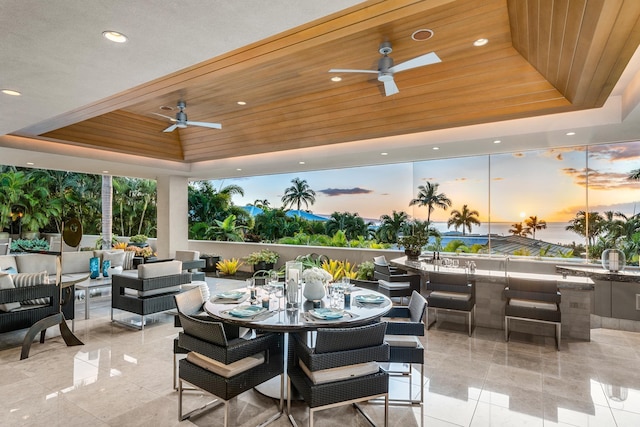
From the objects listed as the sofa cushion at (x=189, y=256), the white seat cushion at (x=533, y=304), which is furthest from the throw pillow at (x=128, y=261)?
the white seat cushion at (x=533, y=304)

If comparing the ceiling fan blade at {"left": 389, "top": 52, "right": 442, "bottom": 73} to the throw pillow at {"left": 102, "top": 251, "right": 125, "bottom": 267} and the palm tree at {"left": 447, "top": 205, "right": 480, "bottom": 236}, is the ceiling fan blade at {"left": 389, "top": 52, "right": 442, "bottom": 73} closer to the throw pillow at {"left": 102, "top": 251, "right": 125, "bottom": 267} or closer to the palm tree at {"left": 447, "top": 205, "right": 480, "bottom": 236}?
the palm tree at {"left": 447, "top": 205, "right": 480, "bottom": 236}

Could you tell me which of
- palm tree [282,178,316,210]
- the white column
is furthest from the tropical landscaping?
the white column

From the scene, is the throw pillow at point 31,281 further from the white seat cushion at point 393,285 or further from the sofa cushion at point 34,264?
the white seat cushion at point 393,285

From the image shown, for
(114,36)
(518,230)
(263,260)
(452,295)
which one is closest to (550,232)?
(518,230)

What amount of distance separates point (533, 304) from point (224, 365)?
13.2 feet

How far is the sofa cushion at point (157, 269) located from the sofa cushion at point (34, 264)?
287 centimetres

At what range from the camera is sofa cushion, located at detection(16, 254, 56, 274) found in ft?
21.3

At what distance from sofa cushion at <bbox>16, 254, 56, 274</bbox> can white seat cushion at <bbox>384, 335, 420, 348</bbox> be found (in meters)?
6.76

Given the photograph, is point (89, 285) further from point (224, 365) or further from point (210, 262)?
point (210, 262)

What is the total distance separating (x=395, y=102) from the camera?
5.57m

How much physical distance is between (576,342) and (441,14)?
14.6ft

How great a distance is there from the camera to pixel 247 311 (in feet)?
9.59

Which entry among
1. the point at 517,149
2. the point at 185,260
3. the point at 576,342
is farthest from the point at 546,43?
the point at 185,260

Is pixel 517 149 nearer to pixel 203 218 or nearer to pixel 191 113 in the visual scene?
pixel 191 113
